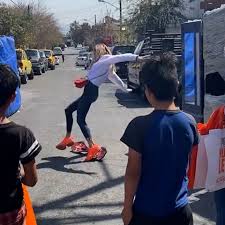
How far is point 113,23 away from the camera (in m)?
91.9

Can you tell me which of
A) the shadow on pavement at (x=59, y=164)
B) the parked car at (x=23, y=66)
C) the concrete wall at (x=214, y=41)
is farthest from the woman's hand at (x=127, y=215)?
the parked car at (x=23, y=66)

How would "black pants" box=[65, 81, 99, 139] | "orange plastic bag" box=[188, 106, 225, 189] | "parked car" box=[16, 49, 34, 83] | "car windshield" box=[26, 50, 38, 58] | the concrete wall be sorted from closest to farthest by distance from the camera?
1. "orange plastic bag" box=[188, 106, 225, 189]
2. the concrete wall
3. "black pants" box=[65, 81, 99, 139]
4. "parked car" box=[16, 49, 34, 83]
5. "car windshield" box=[26, 50, 38, 58]

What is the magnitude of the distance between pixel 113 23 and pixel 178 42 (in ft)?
252

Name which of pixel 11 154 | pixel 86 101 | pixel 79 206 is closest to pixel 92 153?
pixel 86 101

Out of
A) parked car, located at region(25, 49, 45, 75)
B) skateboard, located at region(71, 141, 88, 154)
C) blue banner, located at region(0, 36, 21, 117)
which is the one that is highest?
blue banner, located at region(0, 36, 21, 117)

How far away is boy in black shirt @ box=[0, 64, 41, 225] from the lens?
2.81 metres

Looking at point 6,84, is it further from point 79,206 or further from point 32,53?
point 32,53

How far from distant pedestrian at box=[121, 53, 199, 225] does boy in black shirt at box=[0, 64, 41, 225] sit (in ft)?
1.77

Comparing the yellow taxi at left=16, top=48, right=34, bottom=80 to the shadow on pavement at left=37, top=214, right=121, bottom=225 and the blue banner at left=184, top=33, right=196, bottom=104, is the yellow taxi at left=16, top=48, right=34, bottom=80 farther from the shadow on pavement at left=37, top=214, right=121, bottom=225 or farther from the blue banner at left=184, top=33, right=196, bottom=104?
the shadow on pavement at left=37, top=214, right=121, bottom=225

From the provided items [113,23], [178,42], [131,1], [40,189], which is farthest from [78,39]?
[40,189]

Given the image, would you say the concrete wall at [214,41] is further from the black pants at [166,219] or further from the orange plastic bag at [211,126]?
the black pants at [166,219]

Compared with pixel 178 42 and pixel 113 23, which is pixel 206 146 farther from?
pixel 113 23

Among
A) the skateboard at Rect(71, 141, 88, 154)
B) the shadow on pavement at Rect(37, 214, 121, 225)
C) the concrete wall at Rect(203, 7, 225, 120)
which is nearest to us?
the shadow on pavement at Rect(37, 214, 121, 225)

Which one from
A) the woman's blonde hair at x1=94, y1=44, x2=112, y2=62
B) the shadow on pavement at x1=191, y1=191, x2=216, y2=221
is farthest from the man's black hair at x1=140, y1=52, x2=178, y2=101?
the woman's blonde hair at x1=94, y1=44, x2=112, y2=62
